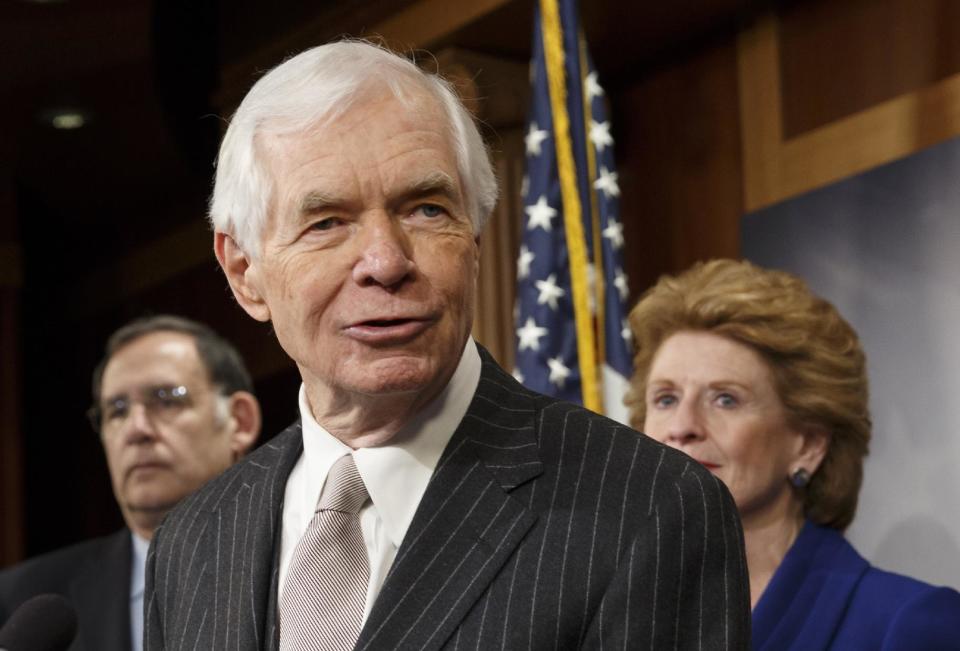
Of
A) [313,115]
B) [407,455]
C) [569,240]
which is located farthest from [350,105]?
[569,240]

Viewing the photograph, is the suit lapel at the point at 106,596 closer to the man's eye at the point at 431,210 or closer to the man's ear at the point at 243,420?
the man's ear at the point at 243,420

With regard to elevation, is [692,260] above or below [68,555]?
above

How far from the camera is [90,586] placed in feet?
13.2

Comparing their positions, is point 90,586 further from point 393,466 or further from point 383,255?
point 383,255

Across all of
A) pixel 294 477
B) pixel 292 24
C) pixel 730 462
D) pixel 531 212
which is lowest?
pixel 294 477

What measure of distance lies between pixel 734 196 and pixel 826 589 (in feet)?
6.92

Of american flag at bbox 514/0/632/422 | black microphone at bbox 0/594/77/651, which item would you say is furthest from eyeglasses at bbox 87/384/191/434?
black microphone at bbox 0/594/77/651

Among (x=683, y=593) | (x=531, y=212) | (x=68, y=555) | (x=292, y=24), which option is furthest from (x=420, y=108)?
(x=292, y=24)

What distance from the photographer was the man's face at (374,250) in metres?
1.74

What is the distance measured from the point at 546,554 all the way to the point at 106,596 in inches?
103

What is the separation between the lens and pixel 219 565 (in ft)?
6.31

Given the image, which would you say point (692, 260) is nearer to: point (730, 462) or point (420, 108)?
point (730, 462)

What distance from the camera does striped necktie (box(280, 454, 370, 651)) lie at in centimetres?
174

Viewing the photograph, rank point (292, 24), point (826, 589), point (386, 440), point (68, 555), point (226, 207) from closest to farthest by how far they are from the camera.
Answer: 1. point (386, 440)
2. point (226, 207)
3. point (826, 589)
4. point (68, 555)
5. point (292, 24)
